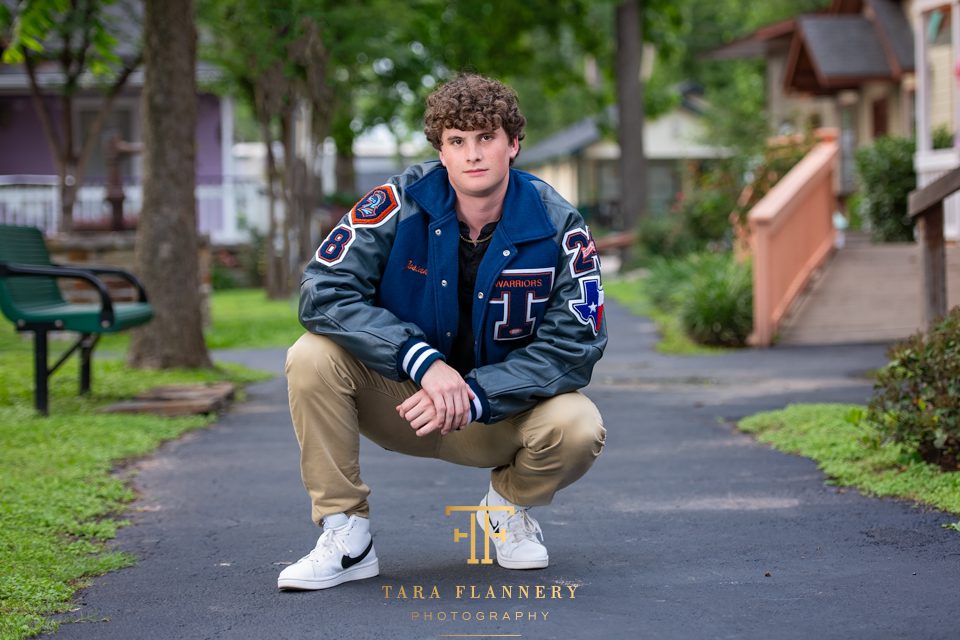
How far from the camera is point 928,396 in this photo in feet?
18.5

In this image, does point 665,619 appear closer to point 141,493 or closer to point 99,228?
point 141,493

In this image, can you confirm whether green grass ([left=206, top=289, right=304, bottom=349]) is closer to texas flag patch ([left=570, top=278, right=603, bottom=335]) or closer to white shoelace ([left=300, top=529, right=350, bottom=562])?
white shoelace ([left=300, top=529, right=350, bottom=562])

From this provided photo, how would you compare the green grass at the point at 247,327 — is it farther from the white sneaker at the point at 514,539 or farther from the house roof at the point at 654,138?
the house roof at the point at 654,138

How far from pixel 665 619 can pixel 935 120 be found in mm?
18949

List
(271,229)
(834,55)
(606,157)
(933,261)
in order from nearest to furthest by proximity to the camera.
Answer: (933,261) → (271,229) → (834,55) → (606,157)

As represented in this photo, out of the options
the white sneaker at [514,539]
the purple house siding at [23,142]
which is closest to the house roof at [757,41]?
the purple house siding at [23,142]

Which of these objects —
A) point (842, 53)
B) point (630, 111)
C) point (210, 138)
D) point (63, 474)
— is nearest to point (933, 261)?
point (63, 474)

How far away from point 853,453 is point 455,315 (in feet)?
10.0

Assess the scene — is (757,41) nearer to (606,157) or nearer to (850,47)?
(850,47)

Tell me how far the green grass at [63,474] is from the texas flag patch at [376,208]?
1498 mm

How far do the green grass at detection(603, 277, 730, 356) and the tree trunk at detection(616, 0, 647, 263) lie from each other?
481 centimetres

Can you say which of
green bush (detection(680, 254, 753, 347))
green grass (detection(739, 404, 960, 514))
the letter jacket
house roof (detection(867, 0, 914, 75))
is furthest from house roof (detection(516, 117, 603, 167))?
the letter jacket

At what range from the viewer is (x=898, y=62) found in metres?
22.9

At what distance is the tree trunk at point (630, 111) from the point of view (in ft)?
89.8
